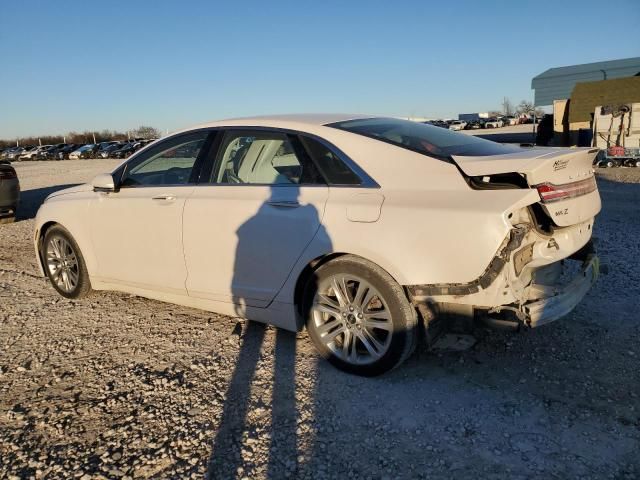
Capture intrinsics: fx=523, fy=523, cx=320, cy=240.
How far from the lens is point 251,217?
3.62 meters

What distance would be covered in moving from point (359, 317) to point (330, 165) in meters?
1.01

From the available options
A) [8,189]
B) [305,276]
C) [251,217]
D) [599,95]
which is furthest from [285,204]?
[599,95]

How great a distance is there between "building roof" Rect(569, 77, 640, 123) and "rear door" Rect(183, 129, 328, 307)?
18.9 metres

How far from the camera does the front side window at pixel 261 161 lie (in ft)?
11.8

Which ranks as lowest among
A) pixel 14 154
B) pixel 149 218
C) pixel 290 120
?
pixel 149 218

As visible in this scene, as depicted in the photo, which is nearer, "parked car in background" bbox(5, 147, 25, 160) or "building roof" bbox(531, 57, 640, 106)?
"building roof" bbox(531, 57, 640, 106)

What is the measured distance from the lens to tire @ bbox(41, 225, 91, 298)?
4.91m

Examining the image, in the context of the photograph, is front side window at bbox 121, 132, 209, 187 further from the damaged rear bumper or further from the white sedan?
the damaged rear bumper

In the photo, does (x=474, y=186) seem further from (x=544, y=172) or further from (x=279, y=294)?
(x=279, y=294)

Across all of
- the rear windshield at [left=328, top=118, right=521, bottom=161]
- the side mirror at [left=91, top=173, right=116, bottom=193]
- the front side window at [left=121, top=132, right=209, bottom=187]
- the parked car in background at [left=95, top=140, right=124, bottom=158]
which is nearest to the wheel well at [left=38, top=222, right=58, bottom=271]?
the side mirror at [left=91, top=173, right=116, bottom=193]

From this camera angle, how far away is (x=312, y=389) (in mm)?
3299

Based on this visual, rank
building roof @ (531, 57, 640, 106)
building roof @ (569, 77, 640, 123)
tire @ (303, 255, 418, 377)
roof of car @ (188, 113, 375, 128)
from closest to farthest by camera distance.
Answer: tire @ (303, 255, 418, 377)
roof of car @ (188, 113, 375, 128)
building roof @ (569, 77, 640, 123)
building roof @ (531, 57, 640, 106)

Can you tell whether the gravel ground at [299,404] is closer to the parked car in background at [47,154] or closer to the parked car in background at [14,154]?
the parked car in background at [47,154]

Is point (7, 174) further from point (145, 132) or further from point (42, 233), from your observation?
point (145, 132)
